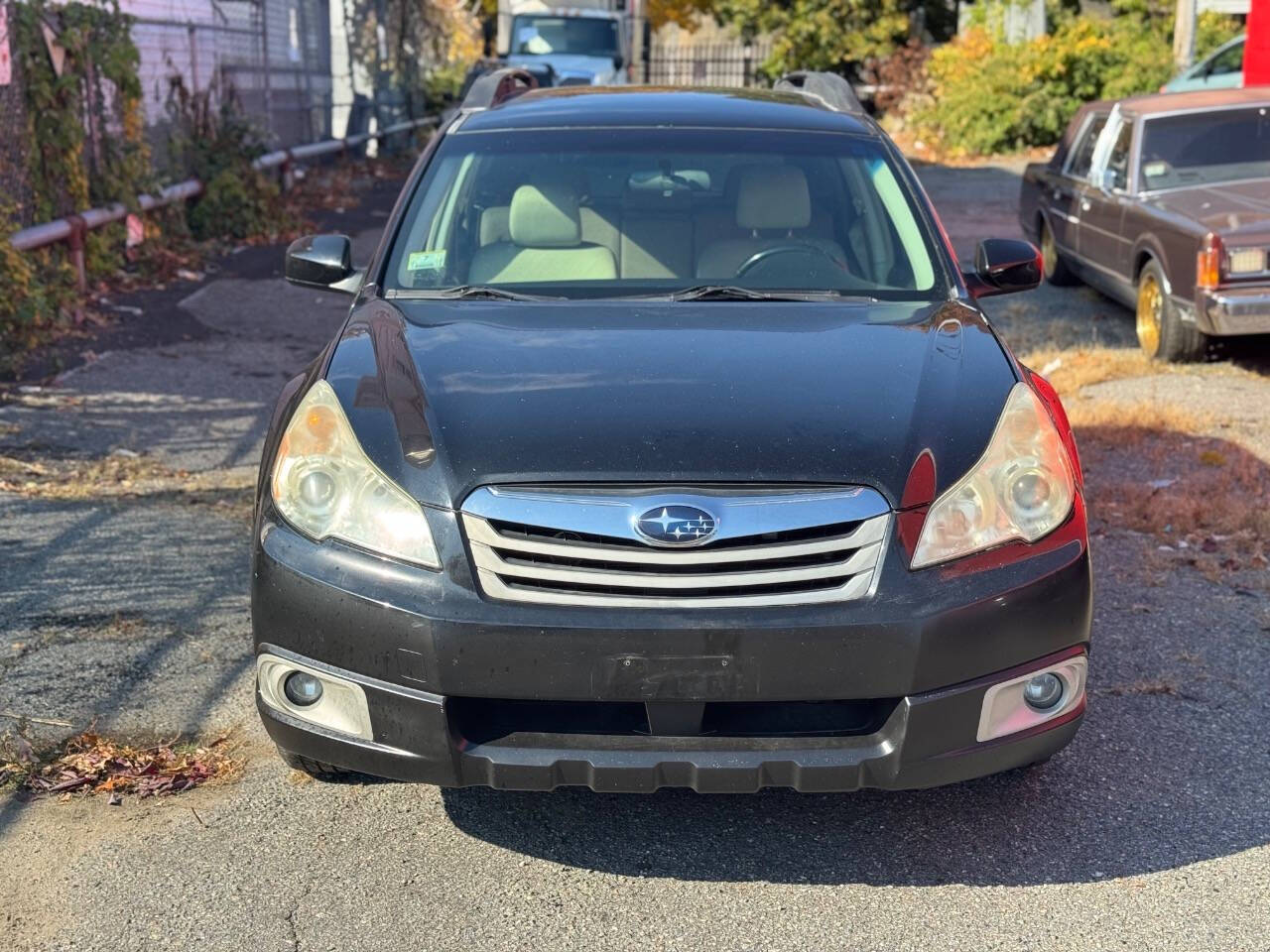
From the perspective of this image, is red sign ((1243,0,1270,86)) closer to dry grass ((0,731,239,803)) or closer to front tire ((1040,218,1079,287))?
front tire ((1040,218,1079,287))

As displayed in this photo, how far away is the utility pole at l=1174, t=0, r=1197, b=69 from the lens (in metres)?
23.2

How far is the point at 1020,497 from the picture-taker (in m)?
3.56

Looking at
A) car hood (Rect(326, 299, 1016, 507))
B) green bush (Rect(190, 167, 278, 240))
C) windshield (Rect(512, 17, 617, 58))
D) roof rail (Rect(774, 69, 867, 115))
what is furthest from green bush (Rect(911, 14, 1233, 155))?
car hood (Rect(326, 299, 1016, 507))

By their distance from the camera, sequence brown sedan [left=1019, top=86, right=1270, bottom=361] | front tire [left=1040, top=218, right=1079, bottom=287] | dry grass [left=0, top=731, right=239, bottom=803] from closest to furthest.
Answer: dry grass [left=0, top=731, right=239, bottom=803] < brown sedan [left=1019, top=86, right=1270, bottom=361] < front tire [left=1040, top=218, right=1079, bottom=287]

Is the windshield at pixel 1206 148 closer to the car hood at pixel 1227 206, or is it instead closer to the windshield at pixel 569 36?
the car hood at pixel 1227 206

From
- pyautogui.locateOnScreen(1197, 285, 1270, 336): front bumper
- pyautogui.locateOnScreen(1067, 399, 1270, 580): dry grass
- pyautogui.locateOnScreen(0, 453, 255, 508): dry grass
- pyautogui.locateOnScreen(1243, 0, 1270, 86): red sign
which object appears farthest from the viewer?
pyautogui.locateOnScreen(1243, 0, 1270, 86): red sign

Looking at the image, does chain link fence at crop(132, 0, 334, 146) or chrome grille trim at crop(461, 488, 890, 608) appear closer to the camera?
chrome grille trim at crop(461, 488, 890, 608)

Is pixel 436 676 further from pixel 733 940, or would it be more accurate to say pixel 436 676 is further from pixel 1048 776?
pixel 1048 776

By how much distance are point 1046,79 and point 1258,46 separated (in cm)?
1074

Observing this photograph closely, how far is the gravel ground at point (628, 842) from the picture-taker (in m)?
3.38

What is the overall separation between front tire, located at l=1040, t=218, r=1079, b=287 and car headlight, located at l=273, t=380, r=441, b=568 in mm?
9688

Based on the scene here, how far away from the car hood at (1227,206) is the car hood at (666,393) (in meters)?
5.20

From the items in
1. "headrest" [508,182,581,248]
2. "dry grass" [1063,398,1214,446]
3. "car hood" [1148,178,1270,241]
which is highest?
"headrest" [508,182,581,248]

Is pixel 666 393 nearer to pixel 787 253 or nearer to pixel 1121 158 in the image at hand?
pixel 787 253
